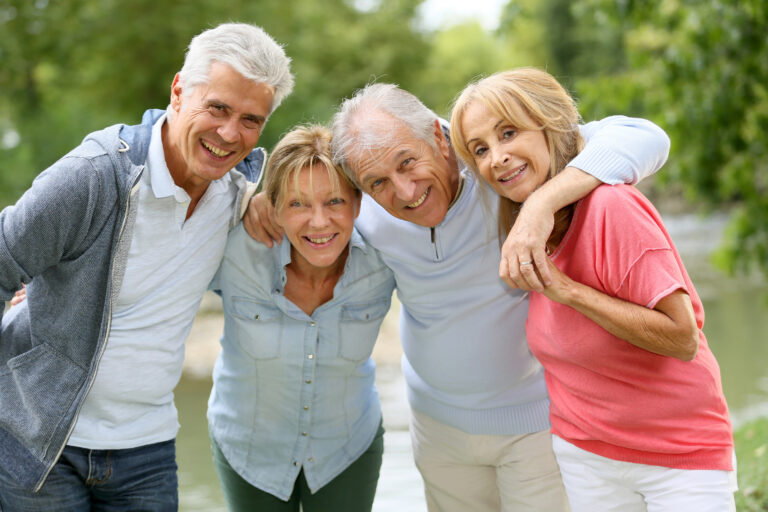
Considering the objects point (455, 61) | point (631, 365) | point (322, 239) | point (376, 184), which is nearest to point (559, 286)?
point (631, 365)

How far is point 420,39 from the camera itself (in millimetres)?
32719

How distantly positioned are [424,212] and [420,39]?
31.4 meters

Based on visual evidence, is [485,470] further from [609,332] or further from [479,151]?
[479,151]

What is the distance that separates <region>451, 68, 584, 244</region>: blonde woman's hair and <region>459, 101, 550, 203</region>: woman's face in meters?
0.02

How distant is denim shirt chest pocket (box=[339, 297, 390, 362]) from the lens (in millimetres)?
2717

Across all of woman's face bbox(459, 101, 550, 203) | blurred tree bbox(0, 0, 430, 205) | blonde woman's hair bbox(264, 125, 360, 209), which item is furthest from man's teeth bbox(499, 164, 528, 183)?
blurred tree bbox(0, 0, 430, 205)

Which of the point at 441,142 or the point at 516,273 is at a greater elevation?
the point at 441,142

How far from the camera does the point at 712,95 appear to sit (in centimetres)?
538

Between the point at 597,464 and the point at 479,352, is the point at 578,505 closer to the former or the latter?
the point at 597,464

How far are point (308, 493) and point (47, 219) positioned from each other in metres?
1.35

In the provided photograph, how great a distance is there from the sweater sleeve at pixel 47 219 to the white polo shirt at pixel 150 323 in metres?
0.18

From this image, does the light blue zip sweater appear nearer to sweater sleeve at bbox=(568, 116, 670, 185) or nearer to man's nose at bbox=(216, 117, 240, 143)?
sweater sleeve at bbox=(568, 116, 670, 185)

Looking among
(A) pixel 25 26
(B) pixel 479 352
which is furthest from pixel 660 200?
(B) pixel 479 352

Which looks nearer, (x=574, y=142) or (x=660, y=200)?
(x=574, y=142)
